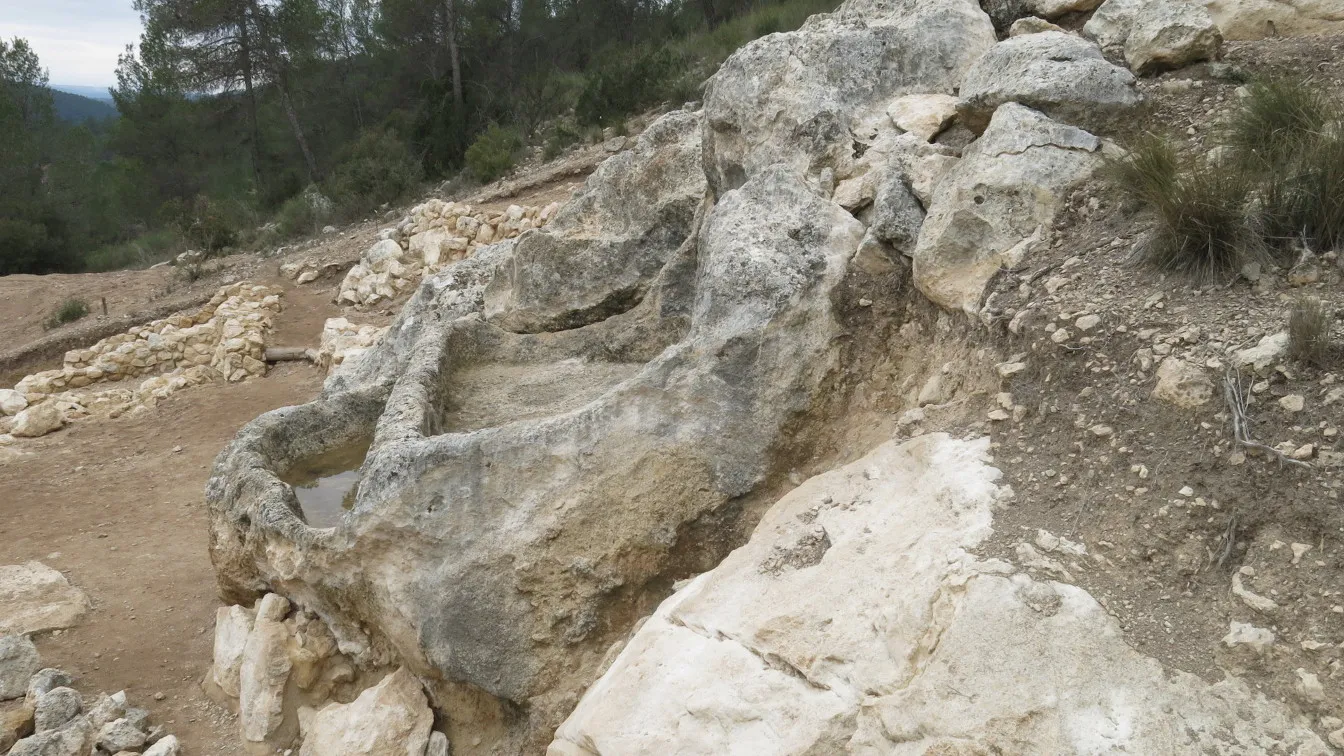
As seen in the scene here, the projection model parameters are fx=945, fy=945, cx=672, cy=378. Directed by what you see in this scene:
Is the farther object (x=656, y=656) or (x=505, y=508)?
(x=505, y=508)

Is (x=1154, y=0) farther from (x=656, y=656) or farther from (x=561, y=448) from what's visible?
(x=656, y=656)

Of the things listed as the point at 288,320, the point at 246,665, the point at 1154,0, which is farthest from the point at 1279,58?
the point at 288,320

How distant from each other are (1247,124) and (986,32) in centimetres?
197

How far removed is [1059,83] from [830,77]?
1.35 m

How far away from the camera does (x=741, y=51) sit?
505 centimetres

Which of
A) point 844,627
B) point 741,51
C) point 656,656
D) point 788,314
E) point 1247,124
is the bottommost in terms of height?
point 656,656

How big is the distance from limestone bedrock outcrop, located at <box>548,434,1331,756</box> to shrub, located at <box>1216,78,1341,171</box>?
1.37 metres

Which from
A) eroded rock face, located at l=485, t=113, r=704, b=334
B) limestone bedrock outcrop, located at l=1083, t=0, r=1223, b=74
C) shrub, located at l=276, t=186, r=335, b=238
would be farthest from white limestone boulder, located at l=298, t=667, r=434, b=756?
shrub, located at l=276, t=186, r=335, b=238

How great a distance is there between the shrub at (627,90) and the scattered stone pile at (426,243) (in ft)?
14.0

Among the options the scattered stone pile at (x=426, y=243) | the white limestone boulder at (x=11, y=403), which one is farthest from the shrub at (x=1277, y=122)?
the white limestone boulder at (x=11, y=403)

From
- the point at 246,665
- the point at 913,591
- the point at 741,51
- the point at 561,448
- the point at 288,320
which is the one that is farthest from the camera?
the point at 288,320

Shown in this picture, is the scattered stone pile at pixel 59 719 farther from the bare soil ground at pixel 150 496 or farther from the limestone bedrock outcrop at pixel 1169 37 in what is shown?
the limestone bedrock outcrop at pixel 1169 37

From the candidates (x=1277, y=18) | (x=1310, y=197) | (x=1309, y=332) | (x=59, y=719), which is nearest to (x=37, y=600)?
(x=59, y=719)

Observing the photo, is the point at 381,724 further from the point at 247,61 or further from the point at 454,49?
the point at 247,61
